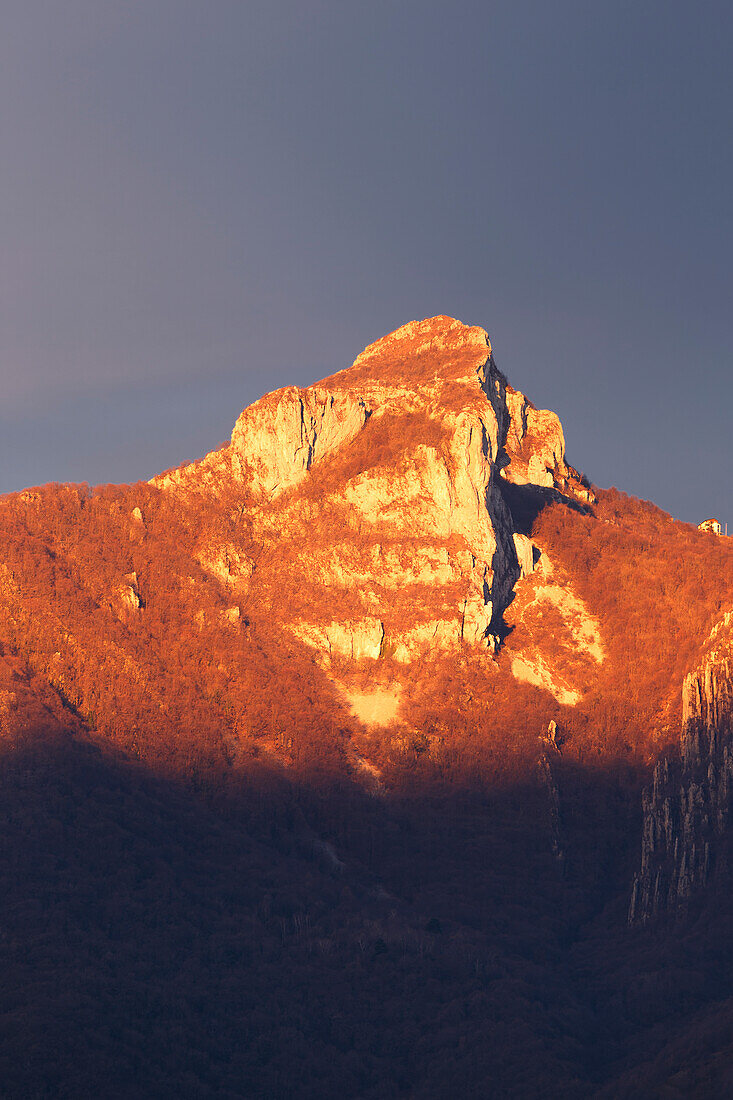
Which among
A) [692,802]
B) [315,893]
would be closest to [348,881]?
[315,893]

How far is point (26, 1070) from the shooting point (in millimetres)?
130250

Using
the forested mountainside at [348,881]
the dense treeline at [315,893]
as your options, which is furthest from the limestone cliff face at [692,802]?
the dense treeline at [315,893]

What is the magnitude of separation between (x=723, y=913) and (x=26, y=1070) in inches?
3018

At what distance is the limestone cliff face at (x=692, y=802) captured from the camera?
568ft

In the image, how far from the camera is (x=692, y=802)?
584ft

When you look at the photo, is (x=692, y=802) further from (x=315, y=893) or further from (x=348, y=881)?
(x=315, y=893)

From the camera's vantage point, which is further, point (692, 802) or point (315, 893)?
point (692, 802)

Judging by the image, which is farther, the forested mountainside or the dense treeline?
the forested mountainside

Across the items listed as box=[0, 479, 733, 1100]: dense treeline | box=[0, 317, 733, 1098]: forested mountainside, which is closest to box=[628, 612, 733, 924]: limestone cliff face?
box=[0, 317, 733, 1098]: forested mountainside

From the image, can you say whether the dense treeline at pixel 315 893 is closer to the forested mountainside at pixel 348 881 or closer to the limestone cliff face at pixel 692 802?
the forested mountainside at pixel 348 881

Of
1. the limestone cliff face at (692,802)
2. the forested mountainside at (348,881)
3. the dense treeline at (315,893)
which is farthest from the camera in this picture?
the limestone cliff face at (692,802)

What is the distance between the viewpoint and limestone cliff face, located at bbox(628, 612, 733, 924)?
173 meters

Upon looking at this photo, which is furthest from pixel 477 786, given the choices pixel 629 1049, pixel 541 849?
pixel 629 1049

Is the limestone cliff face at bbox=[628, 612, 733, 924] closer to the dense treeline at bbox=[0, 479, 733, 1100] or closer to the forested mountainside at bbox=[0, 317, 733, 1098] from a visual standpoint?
the forested mountainside at bbox=[0, 317, 733, 1098]
